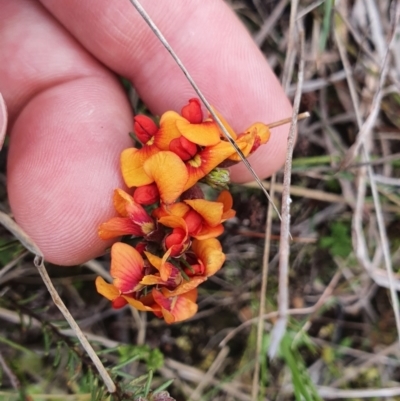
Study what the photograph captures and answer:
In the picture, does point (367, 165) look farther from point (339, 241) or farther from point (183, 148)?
point (183, 148)

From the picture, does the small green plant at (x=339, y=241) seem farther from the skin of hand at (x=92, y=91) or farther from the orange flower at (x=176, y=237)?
the orange flower at (x=176, y=237)

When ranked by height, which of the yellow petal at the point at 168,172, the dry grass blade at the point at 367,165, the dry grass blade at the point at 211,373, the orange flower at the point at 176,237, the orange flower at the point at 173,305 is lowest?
the dry grass blade at the point at 211,373

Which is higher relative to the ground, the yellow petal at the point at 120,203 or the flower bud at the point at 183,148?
the flower bud at the point at 183,148

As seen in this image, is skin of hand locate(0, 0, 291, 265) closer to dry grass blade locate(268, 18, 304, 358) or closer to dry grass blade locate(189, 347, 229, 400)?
dry grass blade locate(268, 18, 304, 358)

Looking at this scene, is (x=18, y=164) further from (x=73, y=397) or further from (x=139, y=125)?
(x=73, y=397)

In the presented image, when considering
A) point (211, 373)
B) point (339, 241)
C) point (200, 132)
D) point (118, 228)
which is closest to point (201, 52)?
point (200, 132)

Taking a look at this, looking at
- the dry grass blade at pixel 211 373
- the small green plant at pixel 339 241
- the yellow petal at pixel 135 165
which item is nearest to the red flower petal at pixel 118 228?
the yellow petal at pixel 135 165
